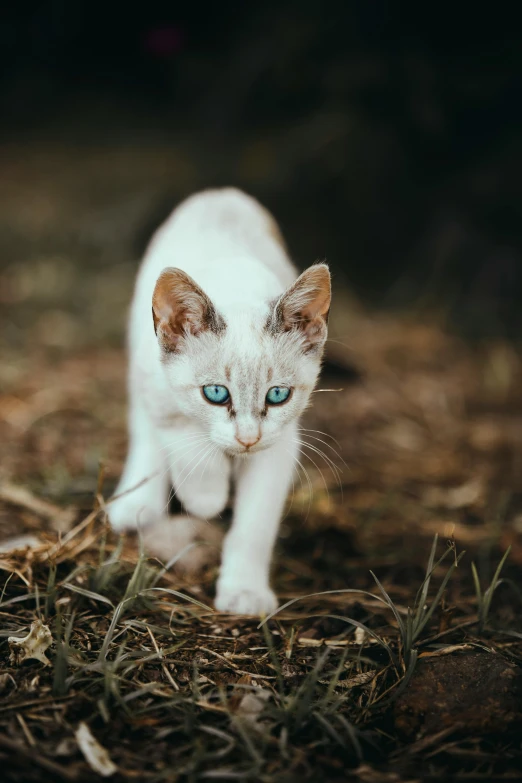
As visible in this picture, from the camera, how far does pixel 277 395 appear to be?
2047 millimetres

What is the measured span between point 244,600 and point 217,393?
653 mm

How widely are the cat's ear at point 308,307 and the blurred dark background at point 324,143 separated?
2.83 metres

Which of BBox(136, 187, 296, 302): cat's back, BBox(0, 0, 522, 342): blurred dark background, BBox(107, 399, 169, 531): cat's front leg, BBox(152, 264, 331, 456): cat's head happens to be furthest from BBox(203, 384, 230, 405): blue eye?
BBox(0, 0, 522, 342): blurred dark background

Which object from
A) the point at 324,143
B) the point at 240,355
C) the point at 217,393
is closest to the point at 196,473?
the point at 217,393

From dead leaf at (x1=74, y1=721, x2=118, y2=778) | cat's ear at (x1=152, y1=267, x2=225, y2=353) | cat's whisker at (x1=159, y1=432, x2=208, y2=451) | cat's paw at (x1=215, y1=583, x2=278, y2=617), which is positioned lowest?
dead leaf at (x1=74, y1=721, x2=118, y2=778)

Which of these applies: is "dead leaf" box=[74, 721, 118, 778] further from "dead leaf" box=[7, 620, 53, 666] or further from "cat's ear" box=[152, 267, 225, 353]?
A: "cat's ear" box=[152, 267, 225, 353]

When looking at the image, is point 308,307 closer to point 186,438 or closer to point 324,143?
point 186,438

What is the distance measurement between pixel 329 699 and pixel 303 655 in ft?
0.70

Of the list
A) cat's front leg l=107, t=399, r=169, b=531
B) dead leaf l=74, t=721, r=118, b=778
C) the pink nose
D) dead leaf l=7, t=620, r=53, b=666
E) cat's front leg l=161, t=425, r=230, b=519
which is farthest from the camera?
cat's front leg l=107, t=399, r=169, b=531

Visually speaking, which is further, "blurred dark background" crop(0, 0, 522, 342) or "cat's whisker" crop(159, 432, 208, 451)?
"blurred dark background" crop(0, 0, 522, 342)

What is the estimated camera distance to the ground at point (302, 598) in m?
1.57

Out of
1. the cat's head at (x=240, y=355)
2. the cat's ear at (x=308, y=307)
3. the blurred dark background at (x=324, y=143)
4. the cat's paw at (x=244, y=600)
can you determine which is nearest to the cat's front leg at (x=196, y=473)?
the cat's head at (x=240, y=355)

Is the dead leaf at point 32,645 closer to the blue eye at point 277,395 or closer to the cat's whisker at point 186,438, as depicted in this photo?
the cat's whisker at point 186,438

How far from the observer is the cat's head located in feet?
6.48
